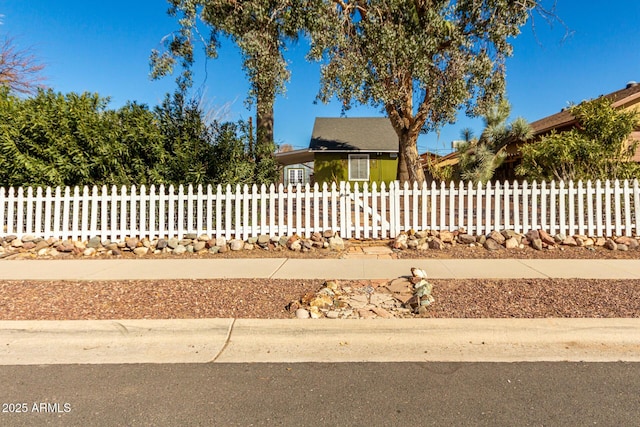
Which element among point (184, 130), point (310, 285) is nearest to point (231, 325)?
point (310, 285)

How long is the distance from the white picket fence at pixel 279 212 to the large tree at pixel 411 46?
3.11m

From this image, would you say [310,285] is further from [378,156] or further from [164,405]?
[378,156]

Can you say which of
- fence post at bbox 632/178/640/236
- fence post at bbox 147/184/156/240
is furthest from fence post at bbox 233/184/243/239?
fence post at bbox 632/178/640/236

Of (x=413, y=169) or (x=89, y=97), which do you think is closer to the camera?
(x=89, y=97)

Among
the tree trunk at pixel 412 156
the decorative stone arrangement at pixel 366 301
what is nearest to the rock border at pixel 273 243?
the decorative stone arrangement at pixel 366 301

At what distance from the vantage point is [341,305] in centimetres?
445

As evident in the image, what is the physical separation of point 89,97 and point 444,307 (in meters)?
8.57

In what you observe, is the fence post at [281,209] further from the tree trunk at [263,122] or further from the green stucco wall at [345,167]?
the green stucco wall at [345,167]

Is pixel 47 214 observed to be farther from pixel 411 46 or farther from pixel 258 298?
pixel 411 46

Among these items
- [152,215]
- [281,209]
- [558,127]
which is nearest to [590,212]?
[281,209]

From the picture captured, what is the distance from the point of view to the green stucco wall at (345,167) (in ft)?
69.9

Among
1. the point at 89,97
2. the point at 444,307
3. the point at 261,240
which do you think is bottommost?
the point at 444,307

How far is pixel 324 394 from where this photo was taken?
282cm

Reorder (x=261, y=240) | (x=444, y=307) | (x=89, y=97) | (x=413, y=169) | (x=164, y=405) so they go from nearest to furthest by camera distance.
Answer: (x=164, y=405) < (x=444, y=307) < (x=261, y=240) < (x=89, y=97) < (x=413, y=169)
